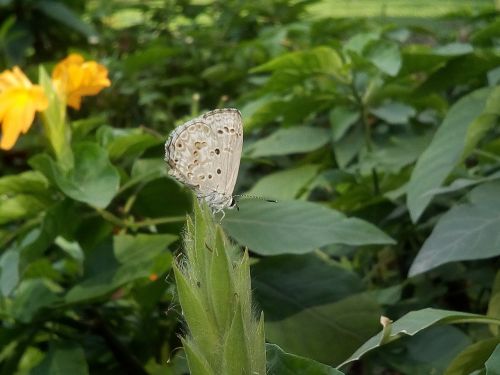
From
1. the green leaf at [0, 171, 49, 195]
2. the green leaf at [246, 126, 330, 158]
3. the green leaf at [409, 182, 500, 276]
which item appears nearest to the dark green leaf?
the green leaf at [246, 126, 330, 158]

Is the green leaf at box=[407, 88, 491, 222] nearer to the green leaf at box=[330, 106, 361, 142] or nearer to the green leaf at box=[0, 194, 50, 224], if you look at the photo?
the green leaf at box=[330, 106, 361, 142]

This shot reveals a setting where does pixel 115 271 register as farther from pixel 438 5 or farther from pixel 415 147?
pixel 438 5

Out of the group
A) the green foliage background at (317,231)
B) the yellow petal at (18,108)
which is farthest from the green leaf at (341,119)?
the yellow petal at (18,108)

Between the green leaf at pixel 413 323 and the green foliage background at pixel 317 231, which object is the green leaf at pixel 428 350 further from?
the green leaf at pixel 413 323

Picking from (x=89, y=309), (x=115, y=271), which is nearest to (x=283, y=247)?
(x=115, y=271)

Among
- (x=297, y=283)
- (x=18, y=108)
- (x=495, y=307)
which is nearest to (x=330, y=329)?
(x=297, y=283)
